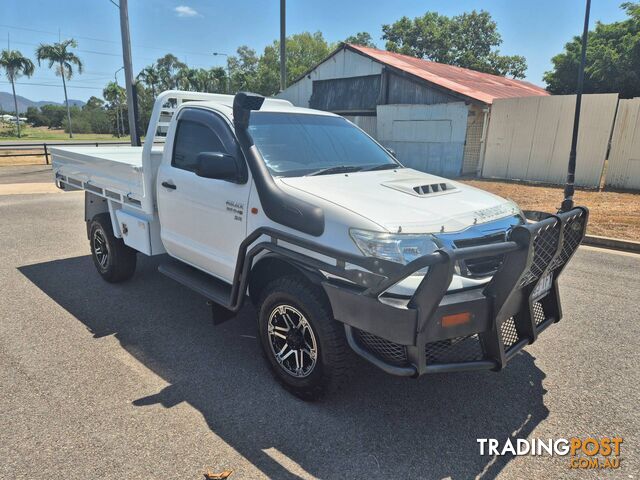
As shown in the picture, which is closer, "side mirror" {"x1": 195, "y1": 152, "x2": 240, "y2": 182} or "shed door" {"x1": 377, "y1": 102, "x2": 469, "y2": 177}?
"side mirror" {"x1": 195, "y1": 152, "x2": 240, "y2": 182}

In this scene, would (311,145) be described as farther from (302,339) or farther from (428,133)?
(428,133)

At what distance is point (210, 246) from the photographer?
388 centimetres

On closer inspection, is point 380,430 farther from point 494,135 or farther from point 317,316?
point 494,135

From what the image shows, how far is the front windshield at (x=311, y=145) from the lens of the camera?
11.8 feet

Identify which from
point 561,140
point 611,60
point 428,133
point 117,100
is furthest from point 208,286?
point 117,100

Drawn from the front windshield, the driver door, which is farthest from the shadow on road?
the front windshield

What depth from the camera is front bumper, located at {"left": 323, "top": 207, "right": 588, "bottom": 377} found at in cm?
243

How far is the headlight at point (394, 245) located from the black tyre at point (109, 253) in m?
3.68

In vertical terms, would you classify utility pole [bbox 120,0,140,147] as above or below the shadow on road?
above

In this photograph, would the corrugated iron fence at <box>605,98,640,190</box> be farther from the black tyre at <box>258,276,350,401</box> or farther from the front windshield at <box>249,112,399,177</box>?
the black tyre at <box>258,276,350,401</box>

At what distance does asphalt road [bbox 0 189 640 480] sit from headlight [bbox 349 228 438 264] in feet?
3.73

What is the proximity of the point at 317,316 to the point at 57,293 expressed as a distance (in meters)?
3.85

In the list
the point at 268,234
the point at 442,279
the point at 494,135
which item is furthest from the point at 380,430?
the point at 494,135

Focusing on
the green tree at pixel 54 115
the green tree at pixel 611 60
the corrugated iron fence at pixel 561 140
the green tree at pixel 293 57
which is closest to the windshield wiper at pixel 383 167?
the corrugated iron fence at pixel 561 140
